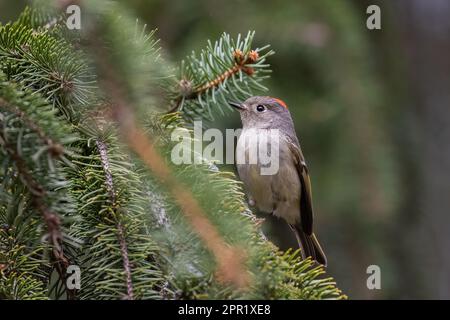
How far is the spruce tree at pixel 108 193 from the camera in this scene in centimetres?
137

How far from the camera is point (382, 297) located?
357cm

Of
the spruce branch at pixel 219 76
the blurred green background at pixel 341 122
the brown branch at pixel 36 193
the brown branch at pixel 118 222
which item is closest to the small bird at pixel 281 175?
the blurred green background at pixel 341 122

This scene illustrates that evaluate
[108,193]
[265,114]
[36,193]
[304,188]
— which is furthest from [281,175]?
[36,193]

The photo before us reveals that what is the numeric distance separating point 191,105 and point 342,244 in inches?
67.6

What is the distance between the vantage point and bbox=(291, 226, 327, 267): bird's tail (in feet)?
10.9

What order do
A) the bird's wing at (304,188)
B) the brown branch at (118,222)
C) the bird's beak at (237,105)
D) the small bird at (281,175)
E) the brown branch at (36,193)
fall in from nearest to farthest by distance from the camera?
the brown branch at (36,193) → the brown branch at (118,222) → the bird's beak at (237,105) → the small bird at (281,175) → the bird's wing at (304,188)

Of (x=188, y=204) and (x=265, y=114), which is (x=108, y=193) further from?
(x=265, y=114)

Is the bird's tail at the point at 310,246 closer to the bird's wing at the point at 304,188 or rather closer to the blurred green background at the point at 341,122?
the bird's wing at the point at 304,188

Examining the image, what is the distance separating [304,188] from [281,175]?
22 cm

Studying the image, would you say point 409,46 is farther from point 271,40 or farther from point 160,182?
point 160,182

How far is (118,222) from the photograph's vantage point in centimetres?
156

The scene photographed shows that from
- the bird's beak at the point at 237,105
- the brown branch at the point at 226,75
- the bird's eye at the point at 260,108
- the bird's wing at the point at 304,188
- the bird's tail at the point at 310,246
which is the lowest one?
the bird's tail at the point at 310,246

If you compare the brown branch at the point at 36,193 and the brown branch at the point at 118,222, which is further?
the brown branch at the point at 118,222
